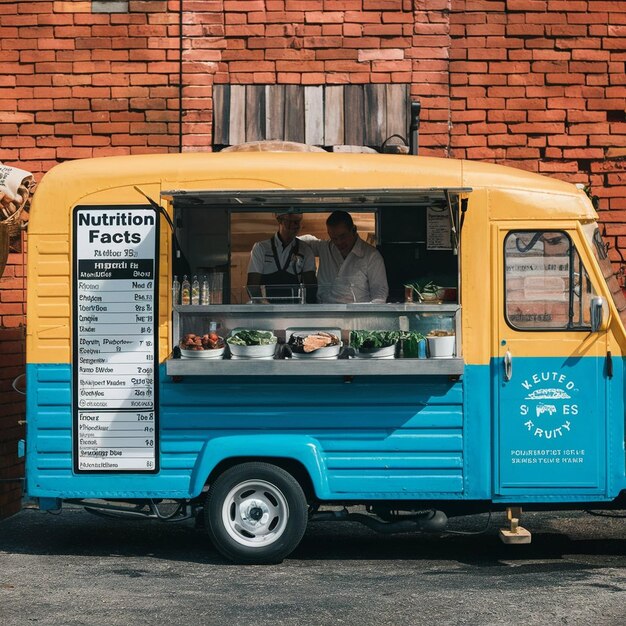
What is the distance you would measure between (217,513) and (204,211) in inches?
84.0

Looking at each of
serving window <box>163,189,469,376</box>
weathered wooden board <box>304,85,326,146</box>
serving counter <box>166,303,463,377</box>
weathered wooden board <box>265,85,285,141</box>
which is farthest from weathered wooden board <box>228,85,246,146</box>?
serving counter <box>166,303,463,377</box>

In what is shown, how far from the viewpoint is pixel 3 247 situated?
28.8ft

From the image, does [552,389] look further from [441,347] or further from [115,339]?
[115,339]

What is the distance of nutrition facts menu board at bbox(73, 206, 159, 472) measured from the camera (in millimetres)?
7469

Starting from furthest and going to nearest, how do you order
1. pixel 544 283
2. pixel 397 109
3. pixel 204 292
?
1. pixel 397 109
2. pixel 204 292
3. pixel 544 283

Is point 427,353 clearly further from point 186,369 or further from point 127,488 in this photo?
point 127,488

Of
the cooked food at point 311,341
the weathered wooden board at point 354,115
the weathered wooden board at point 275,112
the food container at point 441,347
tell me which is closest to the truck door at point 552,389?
the food container at point 441,347

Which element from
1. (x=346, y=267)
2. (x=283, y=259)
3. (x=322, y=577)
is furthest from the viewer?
(x=283, y=259)

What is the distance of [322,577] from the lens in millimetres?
7141

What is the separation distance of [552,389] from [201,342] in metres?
2.30

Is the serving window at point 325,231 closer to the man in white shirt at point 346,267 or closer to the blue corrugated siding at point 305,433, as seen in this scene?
the man in white shirt at point 346,267

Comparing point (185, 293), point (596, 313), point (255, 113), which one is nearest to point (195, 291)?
point (185, 293)

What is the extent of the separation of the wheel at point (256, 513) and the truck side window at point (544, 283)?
186cm

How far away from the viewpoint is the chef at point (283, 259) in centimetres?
806
